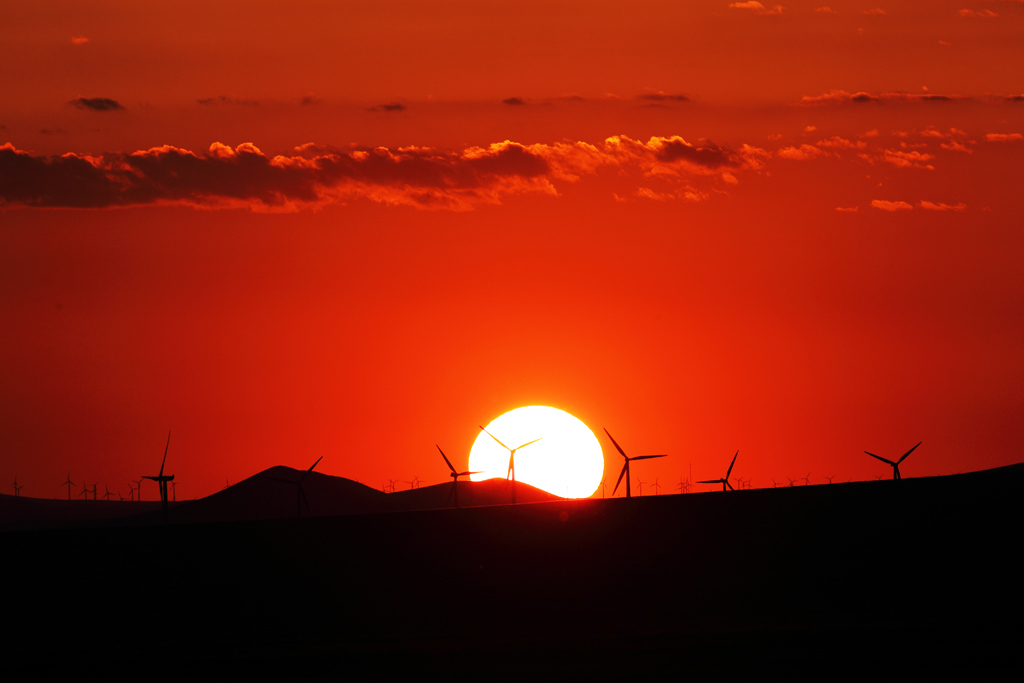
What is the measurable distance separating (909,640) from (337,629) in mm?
29840

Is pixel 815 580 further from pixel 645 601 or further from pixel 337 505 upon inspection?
pixel 337 505

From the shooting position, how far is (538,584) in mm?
73188

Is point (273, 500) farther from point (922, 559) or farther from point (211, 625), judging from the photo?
point (922, 559)

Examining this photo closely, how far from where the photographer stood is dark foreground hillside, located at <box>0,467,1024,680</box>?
174ft

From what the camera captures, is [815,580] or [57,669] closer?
[57,669]

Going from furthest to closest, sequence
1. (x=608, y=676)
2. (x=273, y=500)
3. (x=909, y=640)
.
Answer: (x=273, y=500), (x=909, y=640), (x=608, y=676)

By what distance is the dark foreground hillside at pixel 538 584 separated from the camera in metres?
52.9

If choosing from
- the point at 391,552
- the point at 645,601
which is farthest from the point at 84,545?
the point at 645,601

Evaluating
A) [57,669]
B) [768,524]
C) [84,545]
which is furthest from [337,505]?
[57,669]

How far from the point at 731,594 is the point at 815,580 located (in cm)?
502

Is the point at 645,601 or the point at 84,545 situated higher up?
the point at 84,545

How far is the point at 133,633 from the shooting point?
224ft

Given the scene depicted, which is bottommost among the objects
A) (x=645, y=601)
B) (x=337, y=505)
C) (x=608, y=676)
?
(x=608, y=676)

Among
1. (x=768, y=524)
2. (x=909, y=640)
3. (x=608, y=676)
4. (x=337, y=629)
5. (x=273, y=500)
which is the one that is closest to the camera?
(x=608, y=676)
